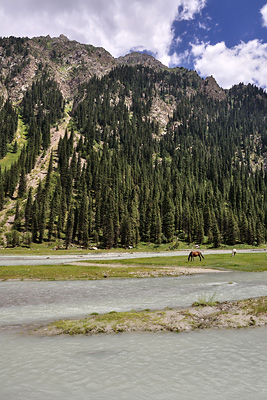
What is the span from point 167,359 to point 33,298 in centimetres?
→ 1724

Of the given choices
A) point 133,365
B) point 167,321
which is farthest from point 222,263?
point 133,365

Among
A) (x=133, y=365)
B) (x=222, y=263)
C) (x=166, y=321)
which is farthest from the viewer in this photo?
(x=222, y=263)

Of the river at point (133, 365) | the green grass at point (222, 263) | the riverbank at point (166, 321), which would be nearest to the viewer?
the river at point (133, 365)

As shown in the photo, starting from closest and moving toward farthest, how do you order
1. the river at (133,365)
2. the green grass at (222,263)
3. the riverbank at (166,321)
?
the river at (133,365) → the riverbank at (166,321) → the green grass at (222,263)

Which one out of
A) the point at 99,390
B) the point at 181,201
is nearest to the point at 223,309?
the point at 99,390

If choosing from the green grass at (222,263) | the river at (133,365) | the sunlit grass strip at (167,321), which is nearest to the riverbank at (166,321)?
the sunlit grass strip at (167,321)

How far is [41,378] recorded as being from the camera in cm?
794

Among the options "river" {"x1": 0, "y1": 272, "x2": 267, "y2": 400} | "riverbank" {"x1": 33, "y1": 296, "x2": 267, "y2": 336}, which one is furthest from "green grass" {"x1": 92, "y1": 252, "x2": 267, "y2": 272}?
"river" {"x1": 0, "y1": 272, "x2": 267, "y2": 400}

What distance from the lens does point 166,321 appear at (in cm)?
1482

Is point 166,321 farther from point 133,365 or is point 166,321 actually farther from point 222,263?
point 222,263

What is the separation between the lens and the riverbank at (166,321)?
1366 cm

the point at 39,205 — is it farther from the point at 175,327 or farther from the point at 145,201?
the point at 175,327

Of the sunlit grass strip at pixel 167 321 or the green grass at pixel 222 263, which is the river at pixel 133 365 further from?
the green grass at pixel 222 263

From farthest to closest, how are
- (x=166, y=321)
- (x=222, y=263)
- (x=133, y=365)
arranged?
(x=222, y=263), (x=166, y=321), (x=133, y=365)
